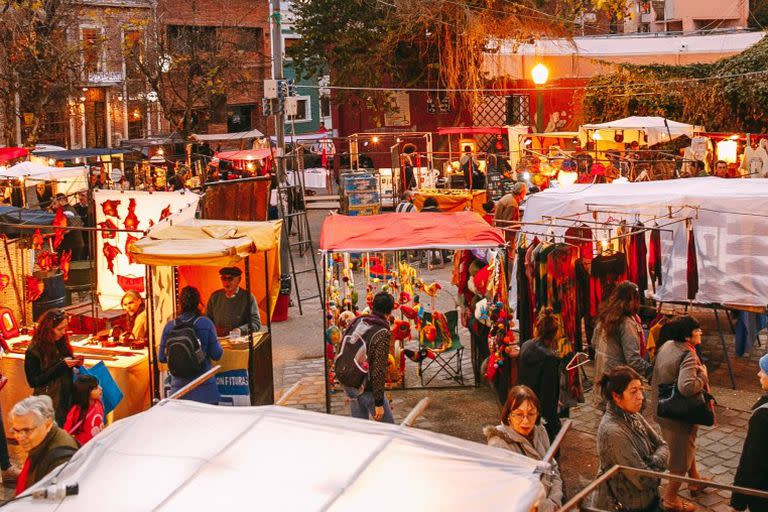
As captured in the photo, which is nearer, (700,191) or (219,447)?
(219,447)

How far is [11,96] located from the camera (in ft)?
90.1

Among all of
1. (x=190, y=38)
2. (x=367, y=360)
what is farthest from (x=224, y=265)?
(x=190, y=38)

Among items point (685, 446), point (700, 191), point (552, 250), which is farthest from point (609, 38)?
point (685, 446)

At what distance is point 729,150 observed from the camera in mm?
21781

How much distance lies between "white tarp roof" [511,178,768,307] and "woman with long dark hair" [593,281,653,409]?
8.73 ft

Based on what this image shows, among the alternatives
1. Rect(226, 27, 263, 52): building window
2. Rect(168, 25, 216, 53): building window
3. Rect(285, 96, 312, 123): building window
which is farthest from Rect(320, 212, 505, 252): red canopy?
Rect(285, 96, 312, 123): building window

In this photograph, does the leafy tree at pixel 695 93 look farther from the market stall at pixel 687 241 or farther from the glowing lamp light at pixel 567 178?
the market stall at pixel 687 241

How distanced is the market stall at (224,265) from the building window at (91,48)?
20.0m

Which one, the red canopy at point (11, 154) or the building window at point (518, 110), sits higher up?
the building window at point (518, 110)

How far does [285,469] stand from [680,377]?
4.24 metres

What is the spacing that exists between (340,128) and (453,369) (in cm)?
2994

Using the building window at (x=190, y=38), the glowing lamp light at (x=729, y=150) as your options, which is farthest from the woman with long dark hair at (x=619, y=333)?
the building window at (x=190, y=38)

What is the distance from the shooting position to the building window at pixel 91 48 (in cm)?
2961

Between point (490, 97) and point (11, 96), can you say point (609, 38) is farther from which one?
point (11, 96)
